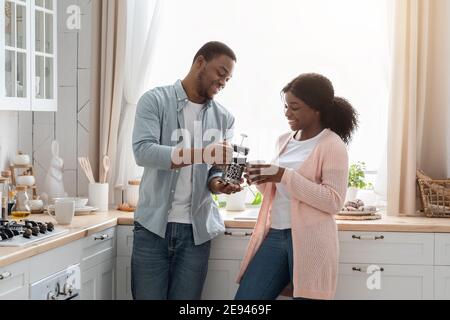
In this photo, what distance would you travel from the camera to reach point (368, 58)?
12.5 feet

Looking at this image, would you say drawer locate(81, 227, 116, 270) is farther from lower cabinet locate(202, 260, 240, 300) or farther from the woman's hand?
the woman's hand

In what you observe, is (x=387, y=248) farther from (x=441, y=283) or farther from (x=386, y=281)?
(x=441, y=283)

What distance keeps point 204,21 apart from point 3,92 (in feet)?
4.19

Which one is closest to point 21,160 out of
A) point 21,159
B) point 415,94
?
point 21,159

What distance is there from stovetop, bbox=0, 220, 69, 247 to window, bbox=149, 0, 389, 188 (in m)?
1.31

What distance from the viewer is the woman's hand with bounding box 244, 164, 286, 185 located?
110 inches

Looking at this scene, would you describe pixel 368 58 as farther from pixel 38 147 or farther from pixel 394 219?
pixel 38 147

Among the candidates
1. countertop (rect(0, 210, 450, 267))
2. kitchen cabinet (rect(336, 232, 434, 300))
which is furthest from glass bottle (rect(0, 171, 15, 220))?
kitchen cabinet (rect(336, 232, 434, 300))

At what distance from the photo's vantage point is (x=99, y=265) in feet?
A: 10.5

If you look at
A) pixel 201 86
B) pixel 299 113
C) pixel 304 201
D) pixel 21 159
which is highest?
pixel 201 86

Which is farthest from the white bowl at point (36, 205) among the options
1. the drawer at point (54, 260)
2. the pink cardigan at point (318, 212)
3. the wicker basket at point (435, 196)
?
the wicker basket at point (435, 196)

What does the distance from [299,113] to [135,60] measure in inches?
49.3

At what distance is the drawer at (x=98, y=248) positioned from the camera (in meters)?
3.03
